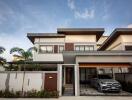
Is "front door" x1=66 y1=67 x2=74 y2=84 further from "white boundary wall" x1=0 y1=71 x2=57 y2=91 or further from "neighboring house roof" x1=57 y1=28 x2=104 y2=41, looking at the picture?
"white boundary wall" x1=0 y1=71 x2=57 y2=91

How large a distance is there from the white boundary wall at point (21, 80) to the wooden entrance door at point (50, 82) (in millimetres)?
400

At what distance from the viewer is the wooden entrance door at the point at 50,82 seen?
14586 millimetres

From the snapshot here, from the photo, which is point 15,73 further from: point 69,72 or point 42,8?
point 69,72

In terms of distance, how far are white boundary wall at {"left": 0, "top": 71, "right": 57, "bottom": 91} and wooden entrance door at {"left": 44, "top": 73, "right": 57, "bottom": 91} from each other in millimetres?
400

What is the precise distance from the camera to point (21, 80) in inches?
587

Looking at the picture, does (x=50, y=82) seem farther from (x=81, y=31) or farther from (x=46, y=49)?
(x=81, y=31)

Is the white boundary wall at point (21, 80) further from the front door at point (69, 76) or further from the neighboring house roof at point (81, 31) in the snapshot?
the neighboring house roof at point (81, 31)

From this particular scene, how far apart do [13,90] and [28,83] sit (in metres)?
1.58

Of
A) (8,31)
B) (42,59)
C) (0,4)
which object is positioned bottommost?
(42,59)

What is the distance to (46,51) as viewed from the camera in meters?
23.4

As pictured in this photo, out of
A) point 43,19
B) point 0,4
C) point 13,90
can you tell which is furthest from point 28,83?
point 0,4

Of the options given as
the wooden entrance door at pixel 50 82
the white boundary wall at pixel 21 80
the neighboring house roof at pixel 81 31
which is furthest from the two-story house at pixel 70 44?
the wooden entrance door at pixel 50 82

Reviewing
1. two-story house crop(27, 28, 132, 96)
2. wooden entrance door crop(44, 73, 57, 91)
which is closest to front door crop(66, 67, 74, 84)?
two-story house crop(27, 28, 132, 96)

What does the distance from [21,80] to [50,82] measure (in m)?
2.89
